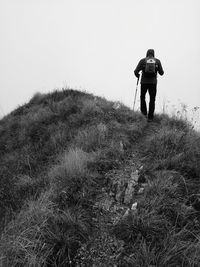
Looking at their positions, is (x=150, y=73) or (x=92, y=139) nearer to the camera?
(x=92, y=139)

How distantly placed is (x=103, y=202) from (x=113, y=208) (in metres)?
0.18

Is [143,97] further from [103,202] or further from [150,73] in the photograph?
[103,202]

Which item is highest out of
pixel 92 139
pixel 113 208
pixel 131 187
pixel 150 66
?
pixel 150 66

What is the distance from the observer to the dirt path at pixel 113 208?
7.93 feet

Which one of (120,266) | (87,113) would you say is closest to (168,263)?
(120,266)

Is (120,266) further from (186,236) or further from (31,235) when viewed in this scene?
(31,235)

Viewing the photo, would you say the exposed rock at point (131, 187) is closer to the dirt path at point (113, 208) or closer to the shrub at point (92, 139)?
the dirt path at point (113, 208)

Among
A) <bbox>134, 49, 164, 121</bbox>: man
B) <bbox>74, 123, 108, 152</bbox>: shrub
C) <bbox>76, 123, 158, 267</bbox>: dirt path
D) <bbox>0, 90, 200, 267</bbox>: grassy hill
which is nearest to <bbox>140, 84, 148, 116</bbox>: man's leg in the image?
<bbox>134, 49, 164, 121</bbox>: man

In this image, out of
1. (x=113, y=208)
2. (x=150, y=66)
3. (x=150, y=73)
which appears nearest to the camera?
(x=113, y=208)

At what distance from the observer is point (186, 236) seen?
102 inches

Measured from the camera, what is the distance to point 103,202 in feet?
10.8

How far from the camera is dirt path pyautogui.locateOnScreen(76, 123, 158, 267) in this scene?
242 centimetres

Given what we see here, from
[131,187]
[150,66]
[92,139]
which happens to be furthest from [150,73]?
[131,187]

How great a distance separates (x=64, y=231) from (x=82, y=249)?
0.29m
